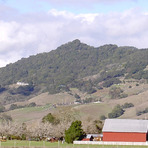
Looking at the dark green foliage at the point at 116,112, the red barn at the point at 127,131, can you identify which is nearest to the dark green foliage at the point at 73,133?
the red barn at the point at 127,131

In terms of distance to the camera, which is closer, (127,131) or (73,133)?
(73,133)

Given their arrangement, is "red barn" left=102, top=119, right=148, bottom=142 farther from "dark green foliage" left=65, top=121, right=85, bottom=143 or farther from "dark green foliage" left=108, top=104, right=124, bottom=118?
"dark green foliage" left=108, top=104, right=124, bottom=118

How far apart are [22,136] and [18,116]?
11547 centimetres

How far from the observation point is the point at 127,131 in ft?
240

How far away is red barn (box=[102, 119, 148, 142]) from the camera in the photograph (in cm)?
7238

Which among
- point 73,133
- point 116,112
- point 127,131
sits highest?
point 116,112

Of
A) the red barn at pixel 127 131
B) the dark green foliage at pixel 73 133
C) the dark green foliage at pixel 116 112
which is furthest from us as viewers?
the dark green foliage at pixel 116 112

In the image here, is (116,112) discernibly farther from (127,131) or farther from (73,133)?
(73,133)

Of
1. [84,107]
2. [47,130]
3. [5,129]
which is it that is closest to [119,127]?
[47,130]

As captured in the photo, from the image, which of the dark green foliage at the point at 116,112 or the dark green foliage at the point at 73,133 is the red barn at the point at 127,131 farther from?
the dark green foliage at the point at 116,112

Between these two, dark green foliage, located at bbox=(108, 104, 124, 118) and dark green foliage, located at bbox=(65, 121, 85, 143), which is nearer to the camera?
dark green foliage, located at bbox=(65, 121, 85, 143)

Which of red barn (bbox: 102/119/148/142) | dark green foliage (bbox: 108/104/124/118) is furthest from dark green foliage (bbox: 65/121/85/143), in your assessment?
dark green foliage (bbox: 108/104/124/118)

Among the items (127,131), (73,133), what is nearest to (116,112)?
(127,131)

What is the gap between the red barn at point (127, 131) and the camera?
72.4 metres
